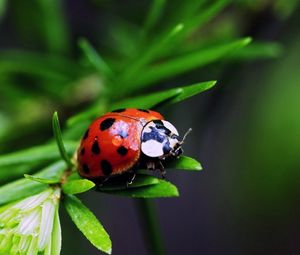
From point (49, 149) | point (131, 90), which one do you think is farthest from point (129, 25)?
point (49, 149)

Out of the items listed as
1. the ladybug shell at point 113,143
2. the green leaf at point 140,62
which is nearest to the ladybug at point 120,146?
the ladybug shell at point 113,143

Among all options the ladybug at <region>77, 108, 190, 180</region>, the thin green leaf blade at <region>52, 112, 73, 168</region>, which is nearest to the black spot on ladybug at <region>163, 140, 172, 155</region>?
the ladybug at <region>77, 108, 190, 180</region>

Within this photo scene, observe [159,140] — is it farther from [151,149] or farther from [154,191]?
[154,191]

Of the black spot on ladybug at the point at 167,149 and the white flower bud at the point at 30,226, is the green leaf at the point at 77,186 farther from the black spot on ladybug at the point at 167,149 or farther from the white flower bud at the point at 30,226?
the black spot on ladybug at the point at 167,149

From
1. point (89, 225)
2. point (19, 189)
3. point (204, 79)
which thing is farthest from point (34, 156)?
point (204, 79)

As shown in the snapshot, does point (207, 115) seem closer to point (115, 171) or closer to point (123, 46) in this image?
point (123, 46)

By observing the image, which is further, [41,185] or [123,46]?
[123,46]
